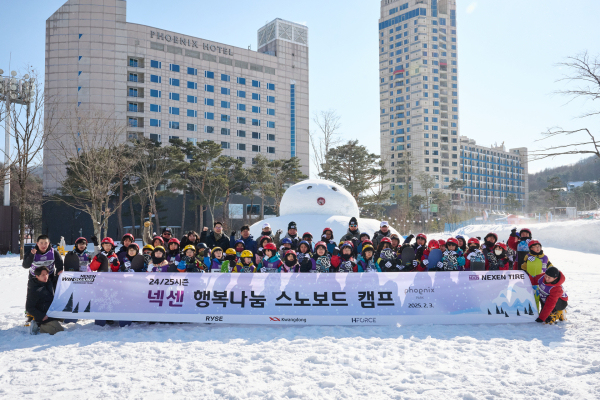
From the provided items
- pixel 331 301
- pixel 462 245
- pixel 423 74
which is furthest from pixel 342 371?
pixel 423 74

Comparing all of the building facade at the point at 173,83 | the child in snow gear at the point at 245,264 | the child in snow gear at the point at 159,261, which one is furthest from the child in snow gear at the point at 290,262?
the building facade at the point at 173,83

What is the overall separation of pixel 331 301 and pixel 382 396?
2570mm

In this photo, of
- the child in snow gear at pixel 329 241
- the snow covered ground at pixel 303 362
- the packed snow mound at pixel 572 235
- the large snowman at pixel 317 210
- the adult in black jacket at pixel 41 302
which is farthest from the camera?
the packed snow mound at pixel 572 235

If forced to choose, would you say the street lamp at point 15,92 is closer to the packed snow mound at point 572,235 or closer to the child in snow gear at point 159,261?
the child in snow gear at point 159,261

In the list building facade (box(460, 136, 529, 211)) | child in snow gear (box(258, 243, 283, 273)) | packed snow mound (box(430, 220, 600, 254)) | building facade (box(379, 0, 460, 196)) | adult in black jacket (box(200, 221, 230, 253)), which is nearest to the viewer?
child in snow gear (box(258, 243, 283, 273))

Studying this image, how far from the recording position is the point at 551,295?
19.9ft

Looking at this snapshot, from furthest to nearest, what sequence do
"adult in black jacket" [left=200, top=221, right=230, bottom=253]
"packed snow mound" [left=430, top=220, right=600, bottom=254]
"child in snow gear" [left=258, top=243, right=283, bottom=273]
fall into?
"packed snow mound" [left=430, top=220, right=600, bottom=254] < "adult in black jacket" [left=200, top=221, right=230, bottom=253] < "child in snow gear" [left=258, top=243, right=283, bottom=273]

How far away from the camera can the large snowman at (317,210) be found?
13.1 meters

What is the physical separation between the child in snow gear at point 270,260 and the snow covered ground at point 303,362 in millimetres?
1232

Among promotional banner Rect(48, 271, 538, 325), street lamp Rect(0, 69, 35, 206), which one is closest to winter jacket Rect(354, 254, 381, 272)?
promotional banner Rect(48, 271, 538, 325)

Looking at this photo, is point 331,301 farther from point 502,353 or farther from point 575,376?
point 575,376

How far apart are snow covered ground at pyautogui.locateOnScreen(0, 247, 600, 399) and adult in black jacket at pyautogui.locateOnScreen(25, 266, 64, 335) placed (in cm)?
19

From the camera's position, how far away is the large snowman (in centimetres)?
1309

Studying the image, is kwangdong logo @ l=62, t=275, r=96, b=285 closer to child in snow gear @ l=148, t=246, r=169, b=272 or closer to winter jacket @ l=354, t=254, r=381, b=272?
child in snow gear @ l=148, t=246, r=169, b=272
